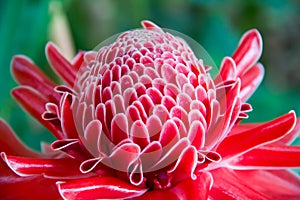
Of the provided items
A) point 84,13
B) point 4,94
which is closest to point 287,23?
point 84,13

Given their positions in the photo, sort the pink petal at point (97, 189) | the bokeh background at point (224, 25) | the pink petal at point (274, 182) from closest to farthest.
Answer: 1. the pink petal at point (97, 189)
2. the pink petal at point (274, 182)
3. the bokeh background at point (224, 25)

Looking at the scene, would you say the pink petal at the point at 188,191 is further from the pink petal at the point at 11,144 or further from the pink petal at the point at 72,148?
the pink petal at the point at 11,144

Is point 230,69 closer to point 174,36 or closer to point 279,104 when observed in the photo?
point 174,36

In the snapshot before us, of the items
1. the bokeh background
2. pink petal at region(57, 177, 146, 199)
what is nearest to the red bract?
pink petal at region(57, 177, 146, 199)

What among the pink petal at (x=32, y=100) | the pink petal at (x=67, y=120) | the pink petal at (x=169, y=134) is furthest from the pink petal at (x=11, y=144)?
the pink petal at (x=169, y=134)

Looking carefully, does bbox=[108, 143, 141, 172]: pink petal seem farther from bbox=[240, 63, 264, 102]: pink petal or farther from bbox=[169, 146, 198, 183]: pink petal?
bbox=[240, 63, 264, 102]: pink petal

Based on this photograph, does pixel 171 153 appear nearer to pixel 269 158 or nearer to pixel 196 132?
pixel 196 132

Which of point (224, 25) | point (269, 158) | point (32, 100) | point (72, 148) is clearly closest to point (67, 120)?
point (72, 148)
